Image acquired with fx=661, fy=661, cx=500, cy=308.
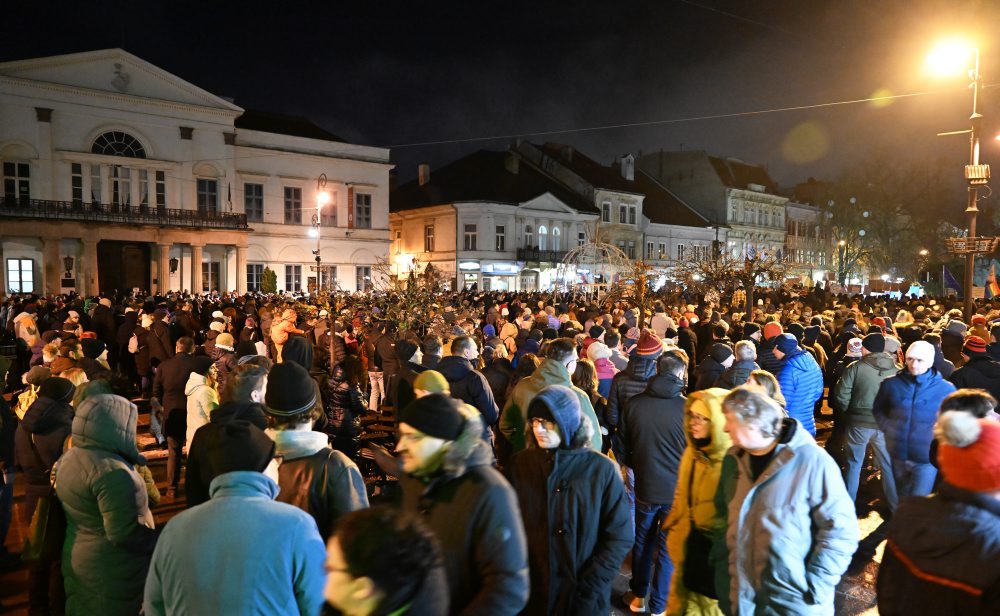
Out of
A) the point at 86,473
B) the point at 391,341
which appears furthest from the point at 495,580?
the point at 391,341

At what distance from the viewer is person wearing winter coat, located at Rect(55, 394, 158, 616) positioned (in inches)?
134

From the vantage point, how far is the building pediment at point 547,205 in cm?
4606

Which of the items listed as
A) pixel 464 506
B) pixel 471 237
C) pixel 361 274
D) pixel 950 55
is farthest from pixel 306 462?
pixel 471 237

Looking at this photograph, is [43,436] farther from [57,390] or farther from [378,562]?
[378,562]

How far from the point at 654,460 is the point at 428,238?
4338cm

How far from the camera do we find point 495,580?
243 cm

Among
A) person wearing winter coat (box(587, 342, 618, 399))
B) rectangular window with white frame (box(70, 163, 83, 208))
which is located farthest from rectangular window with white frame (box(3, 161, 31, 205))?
person wearing winter coat (box(587, 342, 618, 399))

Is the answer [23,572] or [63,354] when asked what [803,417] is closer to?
[23,572]

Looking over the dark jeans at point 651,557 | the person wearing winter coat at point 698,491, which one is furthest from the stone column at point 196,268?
the person wearing winter coat at point 698,491

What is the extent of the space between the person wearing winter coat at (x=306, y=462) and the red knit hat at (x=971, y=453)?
8.17 feet

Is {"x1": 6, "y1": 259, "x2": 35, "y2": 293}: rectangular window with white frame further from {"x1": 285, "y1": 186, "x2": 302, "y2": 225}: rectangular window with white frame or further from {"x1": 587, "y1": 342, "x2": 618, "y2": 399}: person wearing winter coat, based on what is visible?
{"x1": 587, "y1": 342, "x2": 618, "y2": 399}: person wearing winter coat

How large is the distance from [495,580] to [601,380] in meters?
5.25

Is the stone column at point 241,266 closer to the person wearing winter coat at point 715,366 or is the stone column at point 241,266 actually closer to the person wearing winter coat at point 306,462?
the person wearing winter coat at point 715,366

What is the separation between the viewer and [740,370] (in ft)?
20.2
